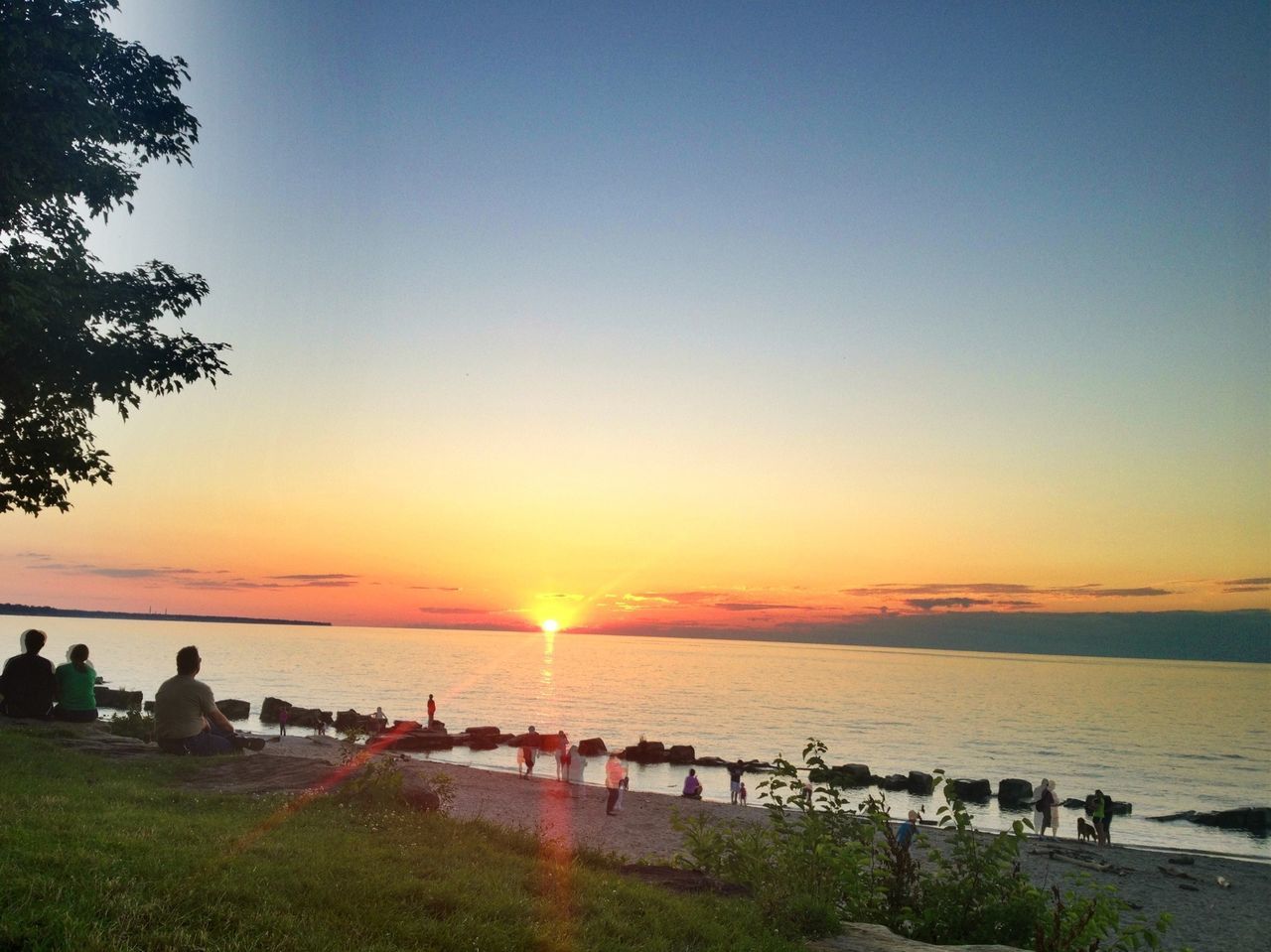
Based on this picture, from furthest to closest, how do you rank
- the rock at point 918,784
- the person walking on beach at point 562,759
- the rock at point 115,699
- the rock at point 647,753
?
the rock at point 647,753
the rock at point 115,699
the rock at point 918,784
the person walking on beach at point 562,759

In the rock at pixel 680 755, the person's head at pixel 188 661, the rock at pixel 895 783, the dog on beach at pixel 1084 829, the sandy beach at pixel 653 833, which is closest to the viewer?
the person's head at pixel 188 661

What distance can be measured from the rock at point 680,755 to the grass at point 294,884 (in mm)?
50804

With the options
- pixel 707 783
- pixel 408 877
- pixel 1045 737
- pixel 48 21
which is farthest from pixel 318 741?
pixel 1045 737

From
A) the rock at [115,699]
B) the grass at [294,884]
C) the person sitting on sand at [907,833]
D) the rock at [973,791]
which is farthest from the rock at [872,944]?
the rock at [115,699]

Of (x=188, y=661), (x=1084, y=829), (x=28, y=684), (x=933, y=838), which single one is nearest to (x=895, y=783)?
(x=1084, y=829)

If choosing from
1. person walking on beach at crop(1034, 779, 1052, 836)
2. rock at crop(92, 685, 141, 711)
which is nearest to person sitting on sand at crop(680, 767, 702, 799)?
person walking on beach at crop(1034, 779, 1052, 836)

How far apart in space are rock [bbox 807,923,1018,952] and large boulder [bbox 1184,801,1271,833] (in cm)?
4602

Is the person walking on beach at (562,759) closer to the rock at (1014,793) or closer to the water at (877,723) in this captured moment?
the water at (877,723)

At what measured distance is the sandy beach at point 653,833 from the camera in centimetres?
1264

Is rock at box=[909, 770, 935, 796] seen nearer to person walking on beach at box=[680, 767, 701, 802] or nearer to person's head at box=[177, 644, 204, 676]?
person walking on beach at box=[680, 767, 701, 802]

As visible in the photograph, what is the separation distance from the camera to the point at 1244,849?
3788 cm

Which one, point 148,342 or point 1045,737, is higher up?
point 148,342

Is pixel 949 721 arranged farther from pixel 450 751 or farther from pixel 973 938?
pixel 973 938

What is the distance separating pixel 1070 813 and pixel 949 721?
5284cm
